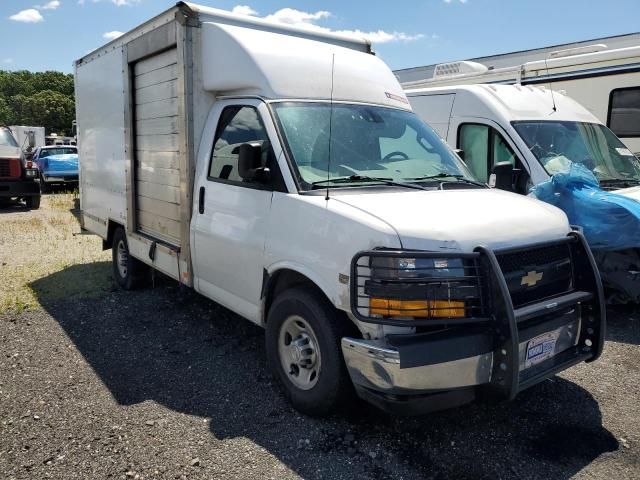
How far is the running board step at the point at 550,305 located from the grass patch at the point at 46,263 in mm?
5333

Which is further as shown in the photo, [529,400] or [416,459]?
[529,400]

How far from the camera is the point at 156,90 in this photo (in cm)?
554

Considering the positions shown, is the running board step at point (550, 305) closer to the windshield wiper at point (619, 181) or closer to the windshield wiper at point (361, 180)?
the windshield wiper at point (361, 180)

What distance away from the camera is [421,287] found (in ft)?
9.90

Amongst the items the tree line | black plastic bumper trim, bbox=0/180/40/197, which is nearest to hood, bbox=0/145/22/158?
black plastic bumper trim, bbox=0/180/40/197

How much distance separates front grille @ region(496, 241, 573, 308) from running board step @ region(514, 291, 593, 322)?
0.07m

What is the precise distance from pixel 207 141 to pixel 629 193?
4438mm

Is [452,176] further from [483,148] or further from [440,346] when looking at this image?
[483,148]

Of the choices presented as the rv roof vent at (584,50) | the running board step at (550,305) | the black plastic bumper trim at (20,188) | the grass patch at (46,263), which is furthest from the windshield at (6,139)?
the running board step at (550,305)

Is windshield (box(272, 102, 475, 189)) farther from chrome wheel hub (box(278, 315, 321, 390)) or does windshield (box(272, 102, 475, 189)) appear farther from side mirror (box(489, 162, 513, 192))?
chrome wheel hub (box(278, 315, 321, 390))

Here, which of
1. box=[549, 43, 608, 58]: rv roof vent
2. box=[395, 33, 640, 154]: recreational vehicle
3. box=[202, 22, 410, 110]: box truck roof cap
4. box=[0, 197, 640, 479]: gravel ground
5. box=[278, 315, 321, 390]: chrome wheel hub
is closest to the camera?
box=[0, 197, 640, 479]: gravel ground

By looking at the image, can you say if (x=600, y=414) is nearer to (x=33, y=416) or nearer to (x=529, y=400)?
(x=529, y=400)

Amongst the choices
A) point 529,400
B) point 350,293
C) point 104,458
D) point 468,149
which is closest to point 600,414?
point 529,400

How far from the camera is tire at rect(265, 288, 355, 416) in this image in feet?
11.3
